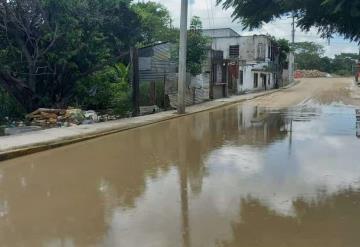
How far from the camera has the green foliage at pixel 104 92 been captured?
20.5m

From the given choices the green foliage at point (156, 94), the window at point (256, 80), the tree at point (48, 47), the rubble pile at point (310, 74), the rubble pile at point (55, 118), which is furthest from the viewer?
the rubble pile at point (310, 74)

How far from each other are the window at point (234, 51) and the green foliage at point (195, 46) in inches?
978

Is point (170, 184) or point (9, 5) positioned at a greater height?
point (9, 5)

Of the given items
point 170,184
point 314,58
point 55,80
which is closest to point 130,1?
point 55,80

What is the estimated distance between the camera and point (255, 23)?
24.7 ft

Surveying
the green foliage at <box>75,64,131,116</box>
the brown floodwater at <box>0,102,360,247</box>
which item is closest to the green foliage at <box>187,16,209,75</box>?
the green foliage at <box>75,64,131,116</box>

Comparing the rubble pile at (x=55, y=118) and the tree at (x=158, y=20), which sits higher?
the tree at (x=158, y=20)

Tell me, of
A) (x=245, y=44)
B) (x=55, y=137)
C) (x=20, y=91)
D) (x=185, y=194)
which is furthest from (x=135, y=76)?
(x=245, y=44)

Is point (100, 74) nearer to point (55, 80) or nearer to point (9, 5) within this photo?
point (55, 80)

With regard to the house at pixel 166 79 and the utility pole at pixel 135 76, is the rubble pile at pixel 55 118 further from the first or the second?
the house at pixel 166 79

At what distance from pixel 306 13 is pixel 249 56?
4668cm

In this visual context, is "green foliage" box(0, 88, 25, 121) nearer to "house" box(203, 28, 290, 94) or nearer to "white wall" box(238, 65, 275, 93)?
"house" box(203, 28, 290, 94)

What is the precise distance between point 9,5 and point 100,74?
5346 mm

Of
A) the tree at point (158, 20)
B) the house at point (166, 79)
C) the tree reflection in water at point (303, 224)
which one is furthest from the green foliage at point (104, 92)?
the tree at point (158, 20)
